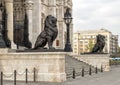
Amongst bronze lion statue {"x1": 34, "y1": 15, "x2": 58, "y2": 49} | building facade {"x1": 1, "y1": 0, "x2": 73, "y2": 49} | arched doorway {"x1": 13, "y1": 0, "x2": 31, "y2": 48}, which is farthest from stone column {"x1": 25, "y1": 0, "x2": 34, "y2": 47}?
bronze lion statue {"x1": 34, "y1": 15, "x2": 58, "y2": 49}

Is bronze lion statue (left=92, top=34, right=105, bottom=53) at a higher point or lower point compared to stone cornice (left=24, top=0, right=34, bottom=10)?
lower

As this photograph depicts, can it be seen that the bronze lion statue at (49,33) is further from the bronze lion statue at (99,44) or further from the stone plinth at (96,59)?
the bronze lion statue at (99,44)

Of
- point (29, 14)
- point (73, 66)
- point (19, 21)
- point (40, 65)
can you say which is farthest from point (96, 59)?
point (40, 65)

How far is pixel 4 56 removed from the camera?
30938 mm

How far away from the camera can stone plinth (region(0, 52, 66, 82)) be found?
29266 millimetres

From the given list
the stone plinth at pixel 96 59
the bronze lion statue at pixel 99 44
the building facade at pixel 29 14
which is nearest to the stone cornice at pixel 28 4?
the building facade at pixel 29 14

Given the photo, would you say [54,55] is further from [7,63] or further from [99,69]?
[99,69]

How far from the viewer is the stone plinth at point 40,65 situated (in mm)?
29266

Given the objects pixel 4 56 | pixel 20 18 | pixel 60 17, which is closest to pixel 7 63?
pixel 4 56

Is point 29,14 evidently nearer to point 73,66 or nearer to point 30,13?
point 30,13

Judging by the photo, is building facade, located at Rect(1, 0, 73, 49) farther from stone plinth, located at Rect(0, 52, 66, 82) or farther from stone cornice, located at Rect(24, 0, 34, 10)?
stone plinth, located at Rect(0, 52, 66, 82)

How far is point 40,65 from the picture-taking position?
29.7 m

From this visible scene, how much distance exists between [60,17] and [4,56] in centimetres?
4735

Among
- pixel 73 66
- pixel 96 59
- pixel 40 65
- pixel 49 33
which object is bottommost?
pixel 73 66
